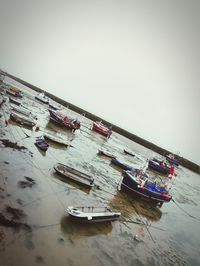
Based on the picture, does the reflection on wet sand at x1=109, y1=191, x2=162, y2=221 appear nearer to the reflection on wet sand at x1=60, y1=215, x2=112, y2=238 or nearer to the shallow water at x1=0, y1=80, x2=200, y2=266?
the shallow water at x1=0, y1=80, x2=200, y2=266

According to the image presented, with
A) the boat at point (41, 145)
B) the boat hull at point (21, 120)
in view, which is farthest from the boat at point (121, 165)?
the boat hull at point (21, 120)

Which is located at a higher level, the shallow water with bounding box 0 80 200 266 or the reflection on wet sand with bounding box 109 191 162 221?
the reflection on wet sand with bounding box 109 191 162 221

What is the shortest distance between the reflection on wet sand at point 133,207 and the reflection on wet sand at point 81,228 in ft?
12.3

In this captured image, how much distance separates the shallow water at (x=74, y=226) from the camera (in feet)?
36.1

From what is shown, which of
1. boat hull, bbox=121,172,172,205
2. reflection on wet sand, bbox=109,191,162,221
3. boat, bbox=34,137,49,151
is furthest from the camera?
boat, bbox=34,137,49,151

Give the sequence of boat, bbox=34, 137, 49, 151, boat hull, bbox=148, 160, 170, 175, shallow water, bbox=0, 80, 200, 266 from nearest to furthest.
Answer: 1. shallow water, bbox=0, 80, 200, 266
2. boat, bbox=34, 137, 49, 151
3. boat hull, bbox=148, 160, 170, 175

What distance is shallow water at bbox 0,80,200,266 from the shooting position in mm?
10992

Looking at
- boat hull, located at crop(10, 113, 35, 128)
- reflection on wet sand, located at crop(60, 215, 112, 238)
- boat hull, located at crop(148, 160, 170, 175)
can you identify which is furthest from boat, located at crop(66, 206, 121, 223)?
boat hull, located at crop(148, 160, 170, 175)

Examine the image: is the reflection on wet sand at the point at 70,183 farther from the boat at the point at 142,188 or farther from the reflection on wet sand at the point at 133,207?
the boat at the point at 142,188

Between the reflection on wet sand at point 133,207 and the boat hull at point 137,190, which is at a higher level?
the boat hull at point 137,190

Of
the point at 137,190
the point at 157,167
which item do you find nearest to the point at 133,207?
the point at 137,190

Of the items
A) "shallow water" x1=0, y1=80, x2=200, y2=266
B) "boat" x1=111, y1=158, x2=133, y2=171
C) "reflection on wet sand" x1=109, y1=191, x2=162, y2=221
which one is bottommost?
"shallow water" x1=0, y1=80, x2=200, y2=266

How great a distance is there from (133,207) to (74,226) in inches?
336

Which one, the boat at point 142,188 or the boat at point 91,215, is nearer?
the boat at point 91,215
